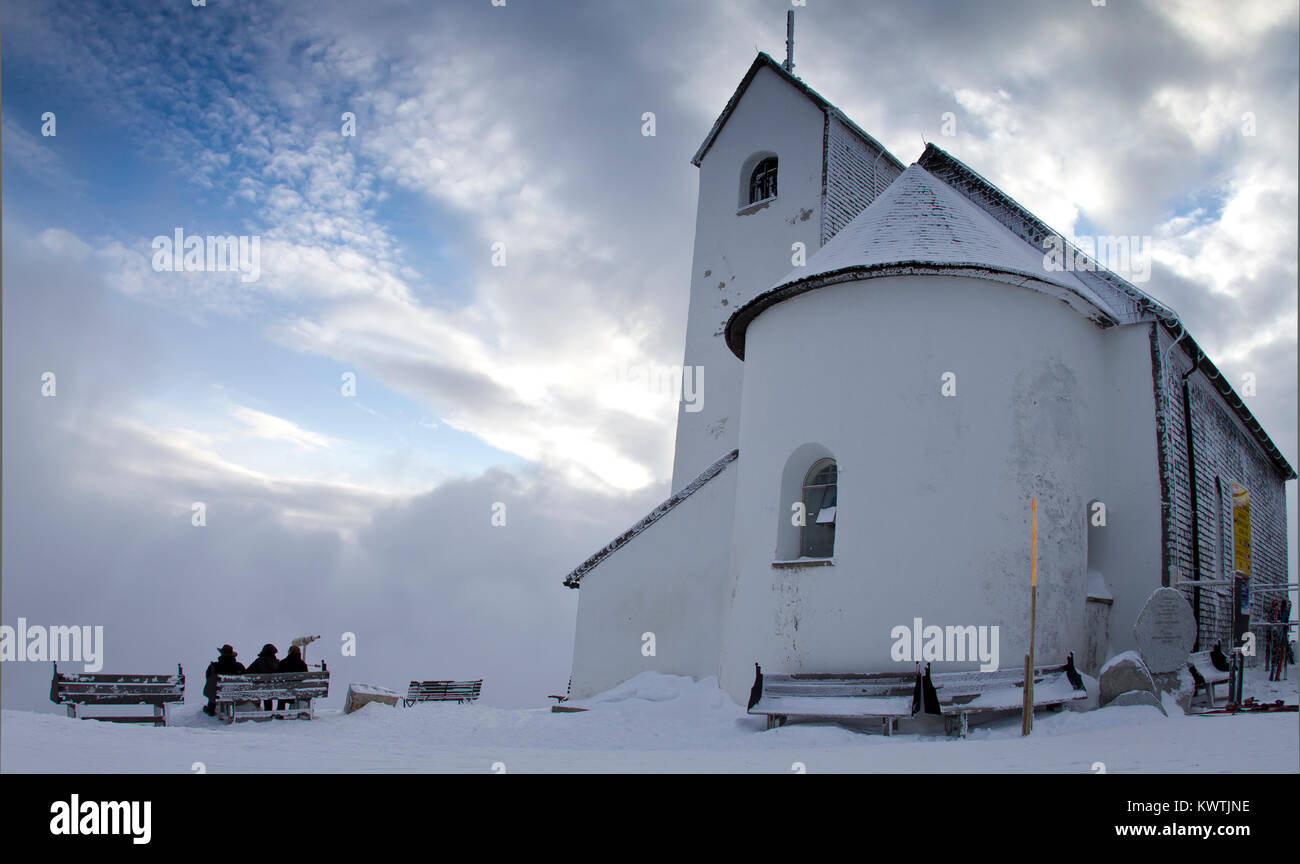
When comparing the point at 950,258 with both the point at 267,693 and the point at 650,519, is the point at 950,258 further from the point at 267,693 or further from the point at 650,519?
the point at 267,693

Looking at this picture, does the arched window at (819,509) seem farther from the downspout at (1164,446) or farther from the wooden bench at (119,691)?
the wooden bench at (119,691)

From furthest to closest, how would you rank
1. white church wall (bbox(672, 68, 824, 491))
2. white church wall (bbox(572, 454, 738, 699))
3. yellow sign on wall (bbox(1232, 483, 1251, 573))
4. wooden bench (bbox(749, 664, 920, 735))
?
white church wall (bbox(672, 68, 824, 491))
yellow sign on wall (bbox(1232, 483, 1251, 573))
white church wall (bbox(572, 454, 738, 699))
wooden bench (bbox(749, 664, 920, 735))

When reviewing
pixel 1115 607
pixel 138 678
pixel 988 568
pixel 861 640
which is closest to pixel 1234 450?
pixel 1115 607

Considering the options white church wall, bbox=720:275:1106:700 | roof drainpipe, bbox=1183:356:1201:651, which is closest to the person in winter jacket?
white church wall, bbox=720:275:1106:700

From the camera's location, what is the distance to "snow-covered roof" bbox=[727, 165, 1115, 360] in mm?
13180

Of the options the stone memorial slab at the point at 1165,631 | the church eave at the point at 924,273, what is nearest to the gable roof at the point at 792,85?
the church eave at the point at 924,273

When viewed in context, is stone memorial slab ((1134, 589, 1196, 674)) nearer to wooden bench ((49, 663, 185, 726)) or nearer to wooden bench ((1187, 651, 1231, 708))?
wooden bench ((1187, 651, 1231, 708))

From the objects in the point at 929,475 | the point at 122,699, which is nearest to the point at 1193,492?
the point at 929,475

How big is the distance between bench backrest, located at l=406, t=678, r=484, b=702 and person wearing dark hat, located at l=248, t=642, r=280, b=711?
159 inches

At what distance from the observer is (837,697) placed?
11.9m

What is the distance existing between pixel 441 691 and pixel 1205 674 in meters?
13.3
